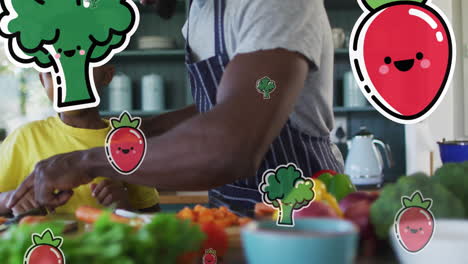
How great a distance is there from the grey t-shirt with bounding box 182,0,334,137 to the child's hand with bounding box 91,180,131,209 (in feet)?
0.51

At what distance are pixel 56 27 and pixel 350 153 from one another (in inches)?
15.3

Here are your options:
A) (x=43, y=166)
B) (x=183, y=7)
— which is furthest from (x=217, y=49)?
(x=43, y=166)

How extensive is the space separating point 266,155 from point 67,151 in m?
0.18

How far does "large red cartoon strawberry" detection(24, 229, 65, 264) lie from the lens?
1.22 feet

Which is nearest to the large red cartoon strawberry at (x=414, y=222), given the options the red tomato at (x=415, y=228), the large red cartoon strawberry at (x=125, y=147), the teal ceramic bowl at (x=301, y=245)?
the red tomato at (x=415, y=228)

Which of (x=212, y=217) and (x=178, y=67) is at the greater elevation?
(x=178, y=67)

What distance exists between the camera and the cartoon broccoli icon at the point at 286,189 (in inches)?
16.7

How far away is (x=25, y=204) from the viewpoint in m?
0.48

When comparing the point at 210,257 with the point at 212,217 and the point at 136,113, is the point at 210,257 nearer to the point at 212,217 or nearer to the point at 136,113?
the point at 212,217

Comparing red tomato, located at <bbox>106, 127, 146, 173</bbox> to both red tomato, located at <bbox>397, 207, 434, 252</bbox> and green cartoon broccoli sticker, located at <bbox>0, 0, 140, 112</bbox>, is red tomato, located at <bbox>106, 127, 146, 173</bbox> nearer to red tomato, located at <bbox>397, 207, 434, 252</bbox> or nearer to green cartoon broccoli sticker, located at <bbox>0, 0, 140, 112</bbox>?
green cartoon broccoli sticker, located at <bbox>0, 0, 140, 112</bbox>

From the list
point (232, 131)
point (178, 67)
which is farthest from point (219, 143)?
point (178, 67)

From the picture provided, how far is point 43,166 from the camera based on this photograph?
0.46m

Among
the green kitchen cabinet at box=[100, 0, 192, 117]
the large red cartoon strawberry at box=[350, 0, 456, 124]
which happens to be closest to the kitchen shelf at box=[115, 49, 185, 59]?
the green kitchen cabinet at box=[100, 0, 192, 117]

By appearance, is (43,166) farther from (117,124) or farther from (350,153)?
(350,153)
